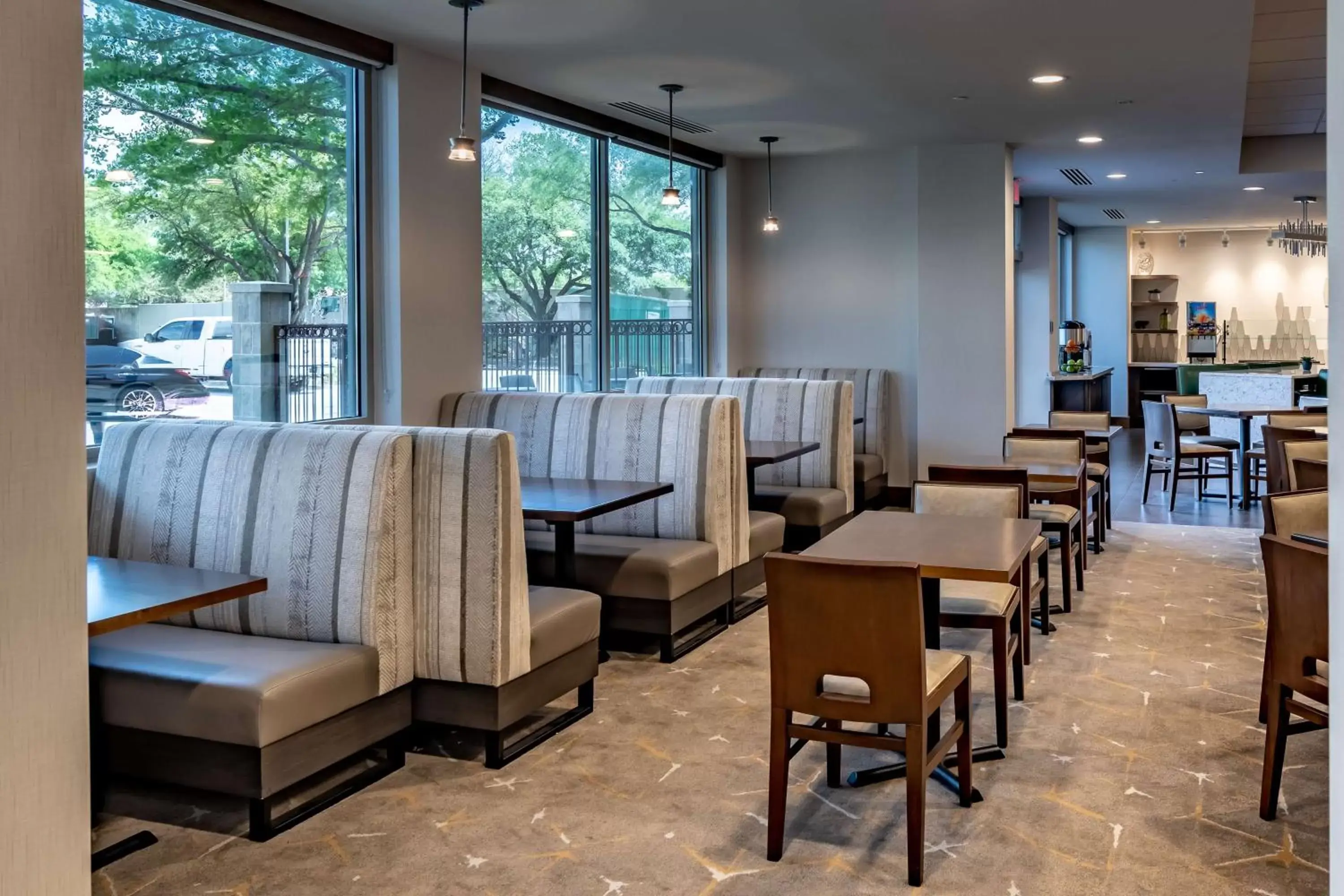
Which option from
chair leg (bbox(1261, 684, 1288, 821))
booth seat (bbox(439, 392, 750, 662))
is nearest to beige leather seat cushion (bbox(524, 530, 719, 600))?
booth seat (bbox(439, 392, 750, 662))

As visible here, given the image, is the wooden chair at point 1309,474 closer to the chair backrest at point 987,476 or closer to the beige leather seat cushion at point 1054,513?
the beige leather seat cushion at point 1054,513

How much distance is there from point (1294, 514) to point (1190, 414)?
6971 millimetres

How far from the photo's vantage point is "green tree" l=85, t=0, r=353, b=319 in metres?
4.39

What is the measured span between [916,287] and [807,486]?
2.67m

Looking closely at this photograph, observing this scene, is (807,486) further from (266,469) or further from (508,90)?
(266,469)

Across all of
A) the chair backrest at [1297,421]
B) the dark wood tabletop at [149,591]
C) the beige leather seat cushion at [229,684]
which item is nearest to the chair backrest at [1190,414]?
the chair backrest at [1297,421]

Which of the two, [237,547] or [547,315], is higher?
[547,315]

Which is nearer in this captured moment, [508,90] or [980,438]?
[508,90]

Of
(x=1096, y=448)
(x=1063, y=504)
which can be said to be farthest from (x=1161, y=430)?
(x=1063, y=504)

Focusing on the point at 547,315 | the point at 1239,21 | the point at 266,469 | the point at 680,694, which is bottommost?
the point at 680,694

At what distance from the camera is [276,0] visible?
16.3ft

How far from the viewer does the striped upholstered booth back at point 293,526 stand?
3.43 metres

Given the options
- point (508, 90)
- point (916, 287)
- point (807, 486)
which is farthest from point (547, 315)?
point (916, 287)

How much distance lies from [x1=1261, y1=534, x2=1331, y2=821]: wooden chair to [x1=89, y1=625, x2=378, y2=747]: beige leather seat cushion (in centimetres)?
259
